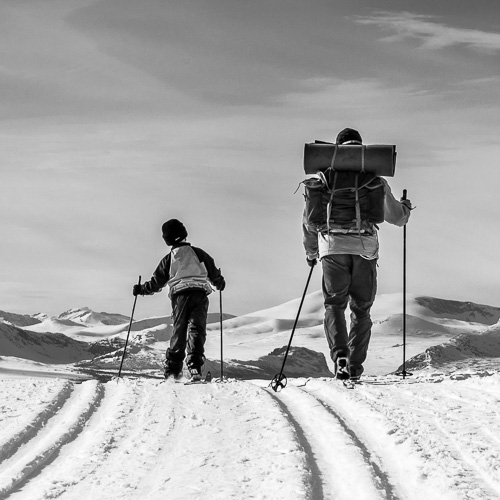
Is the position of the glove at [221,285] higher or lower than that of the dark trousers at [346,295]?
higher

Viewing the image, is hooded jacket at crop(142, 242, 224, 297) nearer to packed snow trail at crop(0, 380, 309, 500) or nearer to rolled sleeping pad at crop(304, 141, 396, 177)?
rolled sleeping pad at crop(304, 141, 396, 177)

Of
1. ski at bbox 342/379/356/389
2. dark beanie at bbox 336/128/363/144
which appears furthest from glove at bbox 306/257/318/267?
ski at bbox 342/379/356/389

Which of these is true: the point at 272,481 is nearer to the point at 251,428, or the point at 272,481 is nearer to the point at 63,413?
the point at 251,428

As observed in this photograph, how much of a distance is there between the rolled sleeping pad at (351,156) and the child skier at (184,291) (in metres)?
3.05

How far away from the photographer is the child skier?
1003cm

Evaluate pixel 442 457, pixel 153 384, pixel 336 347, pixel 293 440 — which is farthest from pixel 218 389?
pixel 442 457

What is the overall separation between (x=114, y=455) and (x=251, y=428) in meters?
0.93

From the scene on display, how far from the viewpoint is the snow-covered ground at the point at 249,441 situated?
335 centimetres

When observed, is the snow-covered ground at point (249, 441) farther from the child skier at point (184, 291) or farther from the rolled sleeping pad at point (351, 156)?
the child skier at point (184, 291)

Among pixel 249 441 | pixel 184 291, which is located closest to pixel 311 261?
pixel 184 291

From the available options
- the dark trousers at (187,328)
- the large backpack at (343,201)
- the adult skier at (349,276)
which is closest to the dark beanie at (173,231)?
the dark trousers at (187,328)

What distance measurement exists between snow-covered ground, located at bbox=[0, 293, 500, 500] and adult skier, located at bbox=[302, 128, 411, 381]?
0.54 meters

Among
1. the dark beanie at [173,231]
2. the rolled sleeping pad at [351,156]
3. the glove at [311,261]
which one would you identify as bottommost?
the glove at [311,261]

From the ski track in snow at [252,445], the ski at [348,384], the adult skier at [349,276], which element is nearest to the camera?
the ski track in snow at [252,445]
